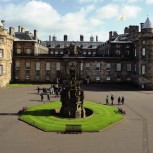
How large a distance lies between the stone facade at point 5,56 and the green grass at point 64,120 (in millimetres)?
27237

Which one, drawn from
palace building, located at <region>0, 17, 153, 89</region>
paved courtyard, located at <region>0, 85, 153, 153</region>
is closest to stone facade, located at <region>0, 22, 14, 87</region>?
palace building, located at <region>0, 17, 153, 89</region>

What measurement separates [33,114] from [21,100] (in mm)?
11184

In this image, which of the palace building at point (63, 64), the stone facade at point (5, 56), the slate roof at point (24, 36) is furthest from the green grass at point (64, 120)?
the slate roof at point (24, 36)

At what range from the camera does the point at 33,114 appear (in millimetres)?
32156

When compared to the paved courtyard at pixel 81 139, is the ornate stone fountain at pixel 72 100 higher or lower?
higher

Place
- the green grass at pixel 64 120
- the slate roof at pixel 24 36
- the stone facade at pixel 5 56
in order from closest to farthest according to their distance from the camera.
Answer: the green grass at pixel 64 120 → the stone facade at pixel 5 56 → the slate roof at pixel 24 36

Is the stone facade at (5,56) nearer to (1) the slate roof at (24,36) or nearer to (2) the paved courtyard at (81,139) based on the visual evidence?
(1) the slate roof at (24,36)

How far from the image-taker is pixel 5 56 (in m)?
61.4

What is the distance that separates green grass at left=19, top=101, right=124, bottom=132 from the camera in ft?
87.8

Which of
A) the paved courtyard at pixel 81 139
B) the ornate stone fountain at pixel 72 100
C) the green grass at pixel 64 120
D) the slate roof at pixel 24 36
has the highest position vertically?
the slate roof at pixel 24 36

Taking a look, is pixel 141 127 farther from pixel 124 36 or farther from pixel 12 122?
pixel 124 36

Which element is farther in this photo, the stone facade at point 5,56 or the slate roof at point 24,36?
the slate roof at point 24,36

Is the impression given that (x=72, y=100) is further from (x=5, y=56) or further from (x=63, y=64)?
(x=63, y=64)

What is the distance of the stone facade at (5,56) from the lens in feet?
195
